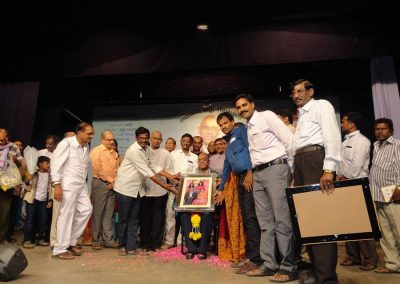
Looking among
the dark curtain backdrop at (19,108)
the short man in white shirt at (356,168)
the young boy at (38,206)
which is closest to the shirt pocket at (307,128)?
the short man in white shirt at (356,168)

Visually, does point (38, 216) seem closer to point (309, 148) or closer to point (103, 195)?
point (103, 195)

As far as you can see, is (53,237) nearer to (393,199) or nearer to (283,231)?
(283,231)

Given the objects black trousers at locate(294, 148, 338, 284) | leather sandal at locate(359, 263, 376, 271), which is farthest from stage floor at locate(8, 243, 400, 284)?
black trousers at locate(294, 148, 338, 284)

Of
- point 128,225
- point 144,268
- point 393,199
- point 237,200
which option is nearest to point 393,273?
point 393,199

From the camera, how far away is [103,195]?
5.22m

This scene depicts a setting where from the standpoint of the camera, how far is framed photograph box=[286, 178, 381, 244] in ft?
7.84

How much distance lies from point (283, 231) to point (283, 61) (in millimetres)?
3536

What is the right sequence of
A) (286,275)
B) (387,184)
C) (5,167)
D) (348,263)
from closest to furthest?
(286,275) → (387,184) → (348,263) → (5,167)

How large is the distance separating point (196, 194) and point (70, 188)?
151 centimetres

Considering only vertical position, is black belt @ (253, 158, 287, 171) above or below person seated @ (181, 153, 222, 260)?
above

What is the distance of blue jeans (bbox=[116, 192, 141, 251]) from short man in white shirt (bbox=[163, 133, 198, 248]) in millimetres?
752

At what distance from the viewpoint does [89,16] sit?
621 cm

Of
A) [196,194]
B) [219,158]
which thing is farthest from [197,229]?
[219,158]

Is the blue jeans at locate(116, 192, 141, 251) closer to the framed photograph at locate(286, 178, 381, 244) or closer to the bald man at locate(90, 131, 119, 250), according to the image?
the bald man at locate(90, 131, 119, 250)
